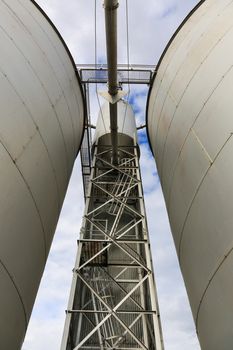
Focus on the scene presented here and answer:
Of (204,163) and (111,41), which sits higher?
(111,41)

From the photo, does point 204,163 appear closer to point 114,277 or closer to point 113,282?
point 113,282

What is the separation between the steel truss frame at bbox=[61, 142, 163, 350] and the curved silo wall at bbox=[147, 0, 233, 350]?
5.11ft

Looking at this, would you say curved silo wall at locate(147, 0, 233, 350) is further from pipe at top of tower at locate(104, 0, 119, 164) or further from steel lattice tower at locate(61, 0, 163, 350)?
pipe at top of tower at locate(104, 0, 119, 164)

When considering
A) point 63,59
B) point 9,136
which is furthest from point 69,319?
point 63,59

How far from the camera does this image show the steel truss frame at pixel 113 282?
7.84 metres

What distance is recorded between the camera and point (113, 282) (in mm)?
10930

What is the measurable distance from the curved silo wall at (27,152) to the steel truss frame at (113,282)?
1.38 m

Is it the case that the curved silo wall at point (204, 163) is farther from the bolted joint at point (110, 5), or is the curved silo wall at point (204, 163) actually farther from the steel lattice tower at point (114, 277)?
the bolted joint at point (110, 5)

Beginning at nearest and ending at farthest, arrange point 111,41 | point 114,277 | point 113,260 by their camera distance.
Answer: point 111,41 < point 114,277 < point 113,260

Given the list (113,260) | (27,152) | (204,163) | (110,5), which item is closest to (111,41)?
(110,5)

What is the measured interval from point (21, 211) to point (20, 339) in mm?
2602

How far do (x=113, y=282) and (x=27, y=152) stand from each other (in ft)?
19.9

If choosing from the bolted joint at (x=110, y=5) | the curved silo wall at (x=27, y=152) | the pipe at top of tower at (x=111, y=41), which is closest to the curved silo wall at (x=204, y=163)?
the pipe at top of tower at (x=111, y=41)

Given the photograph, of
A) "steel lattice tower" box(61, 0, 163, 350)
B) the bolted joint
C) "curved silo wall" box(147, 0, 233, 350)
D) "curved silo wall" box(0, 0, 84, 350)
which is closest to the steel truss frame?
"steel lattice tower" box(61, 0, 163, 350)
